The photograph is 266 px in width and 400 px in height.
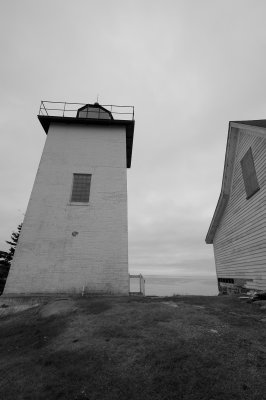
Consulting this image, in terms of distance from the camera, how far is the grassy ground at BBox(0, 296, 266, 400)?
373cm

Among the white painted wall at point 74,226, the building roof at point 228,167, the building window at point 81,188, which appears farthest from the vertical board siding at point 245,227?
the building window at point 81,188

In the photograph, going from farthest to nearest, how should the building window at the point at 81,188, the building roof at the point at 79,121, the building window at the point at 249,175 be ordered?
1. the building roof at the point at 79,121
2. the building window at the point at 81,188
3. the building window at the point at 249,175

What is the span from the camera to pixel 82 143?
16422 millimetres

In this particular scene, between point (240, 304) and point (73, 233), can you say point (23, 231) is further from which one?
point (240, 304)

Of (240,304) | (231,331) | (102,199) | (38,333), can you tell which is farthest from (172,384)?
(102,199)

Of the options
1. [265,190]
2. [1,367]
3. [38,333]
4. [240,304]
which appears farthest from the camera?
[265,190]

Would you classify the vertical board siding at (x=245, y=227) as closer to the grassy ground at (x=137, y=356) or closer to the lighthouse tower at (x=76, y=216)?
the grassy ground at (x=137, y=356)

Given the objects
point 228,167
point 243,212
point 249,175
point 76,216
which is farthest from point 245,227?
point 76,216

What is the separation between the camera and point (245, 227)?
44.2 ft

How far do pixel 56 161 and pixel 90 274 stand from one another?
7.60 m

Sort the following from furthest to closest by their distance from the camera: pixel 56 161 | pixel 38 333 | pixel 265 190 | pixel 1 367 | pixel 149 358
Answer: pixel 56 161 < pixel 265 190 < pixel 38 333 < pixel 1 367 < pixel 149 358

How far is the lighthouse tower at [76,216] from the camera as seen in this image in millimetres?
12438

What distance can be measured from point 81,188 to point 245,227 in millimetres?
9930

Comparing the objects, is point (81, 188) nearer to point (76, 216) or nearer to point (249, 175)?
point (76, 216)
